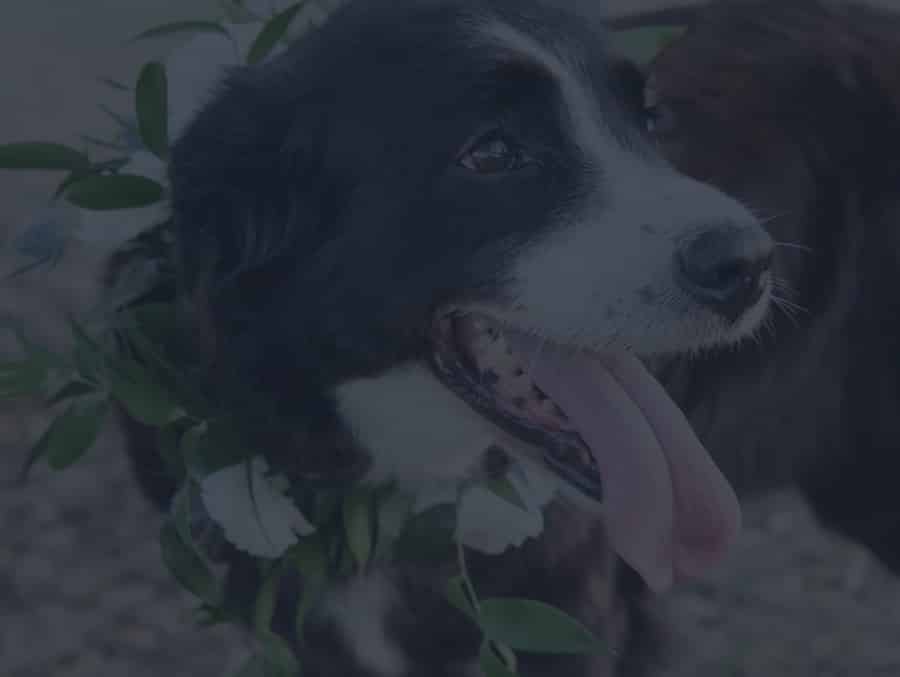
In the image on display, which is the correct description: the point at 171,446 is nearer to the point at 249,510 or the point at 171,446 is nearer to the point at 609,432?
the point at 249,510

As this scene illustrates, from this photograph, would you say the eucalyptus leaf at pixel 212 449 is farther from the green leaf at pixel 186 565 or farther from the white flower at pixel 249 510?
the green leaf at pixel 186 565

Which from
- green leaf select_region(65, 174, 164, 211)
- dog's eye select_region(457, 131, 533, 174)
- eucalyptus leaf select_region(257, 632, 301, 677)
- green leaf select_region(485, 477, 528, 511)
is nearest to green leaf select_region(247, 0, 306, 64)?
green leaf select_region(65, 174, 164, 211)

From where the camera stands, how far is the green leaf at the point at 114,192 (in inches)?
70.9

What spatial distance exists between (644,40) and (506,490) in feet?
2.37

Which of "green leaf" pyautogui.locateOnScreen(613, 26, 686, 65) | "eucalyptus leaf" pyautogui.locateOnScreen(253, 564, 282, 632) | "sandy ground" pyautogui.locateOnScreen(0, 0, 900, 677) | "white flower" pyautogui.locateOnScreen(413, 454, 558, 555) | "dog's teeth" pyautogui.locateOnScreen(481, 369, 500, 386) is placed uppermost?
"green leaf" pyautogui.locateOnScreen(613, 26, 686, 65)

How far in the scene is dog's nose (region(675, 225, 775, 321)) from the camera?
1.57 meters

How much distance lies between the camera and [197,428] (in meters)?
1.87

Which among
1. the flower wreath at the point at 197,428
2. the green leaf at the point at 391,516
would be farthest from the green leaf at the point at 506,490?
the green leaf at the point at 391,516

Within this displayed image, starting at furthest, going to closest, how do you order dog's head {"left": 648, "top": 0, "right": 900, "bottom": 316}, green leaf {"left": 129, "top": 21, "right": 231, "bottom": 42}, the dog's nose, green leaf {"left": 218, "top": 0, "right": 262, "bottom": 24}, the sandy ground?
the sandy ground < dog's head {"left": 648, "top": 0, "right": 900, "bottom": 316} < green leaf {"left": 218, "top": 0, "right": 262, "bottom": 24} < green leaf {"left": 129, "top": 21, "right": 231, "bottom": 42} < the dog's nose

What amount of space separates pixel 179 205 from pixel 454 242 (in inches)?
14.8

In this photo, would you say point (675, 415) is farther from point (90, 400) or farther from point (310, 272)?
point (90, 400)

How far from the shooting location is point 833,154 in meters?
2.25

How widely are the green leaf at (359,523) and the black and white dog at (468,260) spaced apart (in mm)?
60

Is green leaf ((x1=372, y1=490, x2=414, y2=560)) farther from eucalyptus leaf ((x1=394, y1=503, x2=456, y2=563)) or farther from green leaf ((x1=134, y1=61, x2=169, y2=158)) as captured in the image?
green leaf ((x1=134, y1=61, x2=169, y2=158))
